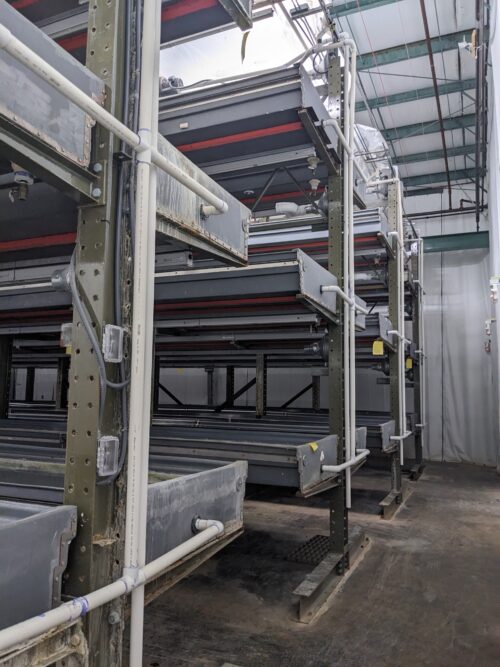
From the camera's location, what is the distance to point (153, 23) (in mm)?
1122

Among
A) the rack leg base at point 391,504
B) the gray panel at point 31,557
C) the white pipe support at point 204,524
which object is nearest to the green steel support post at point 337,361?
the rack leg base at point 391,504

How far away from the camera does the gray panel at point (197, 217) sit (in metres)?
1.28

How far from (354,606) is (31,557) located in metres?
1.92

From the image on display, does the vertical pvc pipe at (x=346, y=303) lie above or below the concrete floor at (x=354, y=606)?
above

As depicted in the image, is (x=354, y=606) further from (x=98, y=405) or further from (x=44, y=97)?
(x=44, y=97)

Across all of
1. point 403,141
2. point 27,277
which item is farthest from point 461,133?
A: point 27,277

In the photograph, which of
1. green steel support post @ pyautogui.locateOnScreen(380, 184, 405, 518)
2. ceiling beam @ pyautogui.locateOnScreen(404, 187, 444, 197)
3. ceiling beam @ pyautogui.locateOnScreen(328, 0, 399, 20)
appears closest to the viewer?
green steel support post @ pyautogui.locateOnScreen(380, 184, 405, 518)

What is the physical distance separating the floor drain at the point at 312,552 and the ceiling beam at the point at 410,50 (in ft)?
15.6

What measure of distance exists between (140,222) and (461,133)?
6.82 m

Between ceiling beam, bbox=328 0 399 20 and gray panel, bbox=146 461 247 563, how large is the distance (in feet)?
14.8

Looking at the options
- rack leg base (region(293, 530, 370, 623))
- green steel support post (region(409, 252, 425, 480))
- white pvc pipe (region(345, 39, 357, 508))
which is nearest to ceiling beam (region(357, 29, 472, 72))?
green steel support post (region(409, 252, 425, 480))

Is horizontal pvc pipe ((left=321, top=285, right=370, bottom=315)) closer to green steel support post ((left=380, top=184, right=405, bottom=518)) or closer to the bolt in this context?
green steel support post ((left=380, top=184, right=405, bottom=518))

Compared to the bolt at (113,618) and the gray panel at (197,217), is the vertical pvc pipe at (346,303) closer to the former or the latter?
the gray panel at (197,217)

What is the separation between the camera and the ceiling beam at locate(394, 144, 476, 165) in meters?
6.85
